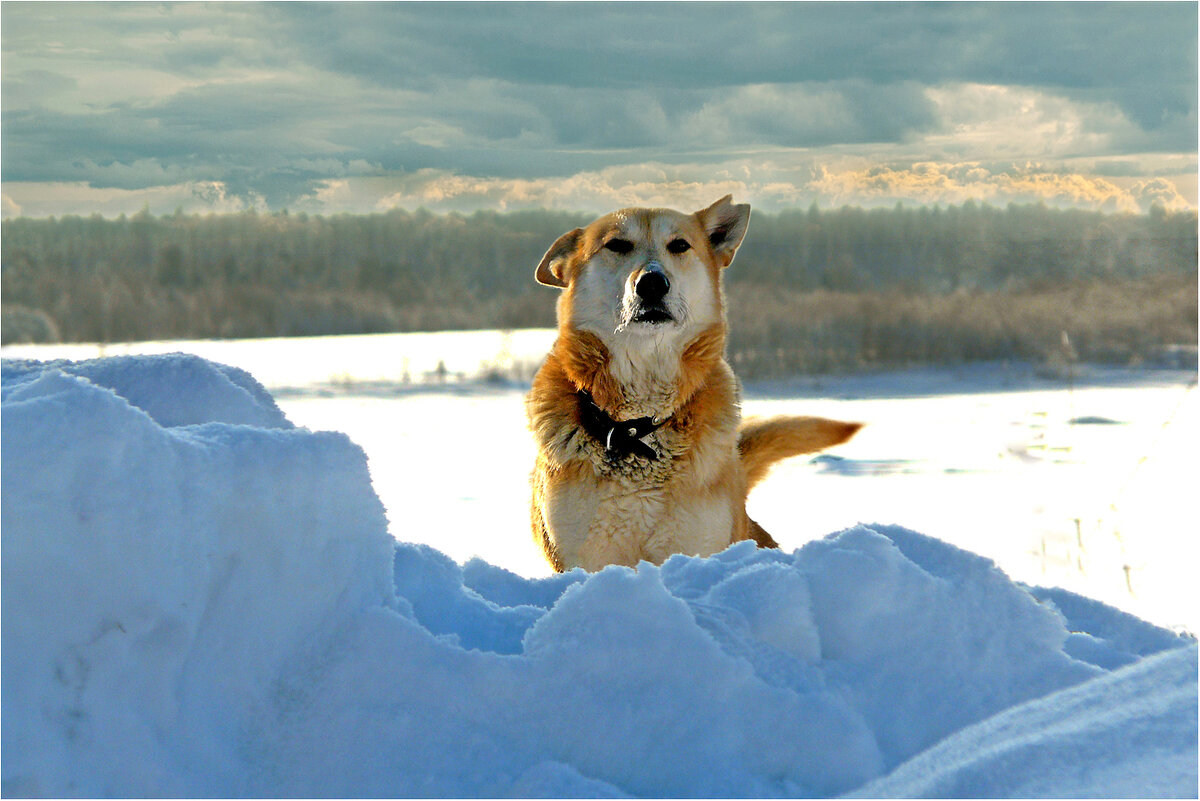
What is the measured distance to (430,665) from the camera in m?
1.56

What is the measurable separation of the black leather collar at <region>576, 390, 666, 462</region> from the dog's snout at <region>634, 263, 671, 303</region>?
63 centimetres

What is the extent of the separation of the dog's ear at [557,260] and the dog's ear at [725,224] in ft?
2.39

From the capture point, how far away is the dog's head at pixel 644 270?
453 cm

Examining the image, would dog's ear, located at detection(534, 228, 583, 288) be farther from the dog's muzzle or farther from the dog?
the dog's muzzle

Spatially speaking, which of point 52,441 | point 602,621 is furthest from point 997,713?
point 52,441

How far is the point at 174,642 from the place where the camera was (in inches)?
56.7

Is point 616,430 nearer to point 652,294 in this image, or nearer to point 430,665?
point 652,294

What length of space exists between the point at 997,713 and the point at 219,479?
1488mm

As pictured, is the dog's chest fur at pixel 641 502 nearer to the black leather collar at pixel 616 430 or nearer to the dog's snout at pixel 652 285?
the black leather collar at pixel 616 430

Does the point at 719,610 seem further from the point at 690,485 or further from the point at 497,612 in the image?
the point at 690,485

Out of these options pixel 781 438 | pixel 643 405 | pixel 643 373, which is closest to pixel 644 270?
pixel 643 373

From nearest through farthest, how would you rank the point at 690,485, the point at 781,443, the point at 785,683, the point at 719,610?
the point at 785,683, the point at 719,610, the point at 690,485, the point at 781,443

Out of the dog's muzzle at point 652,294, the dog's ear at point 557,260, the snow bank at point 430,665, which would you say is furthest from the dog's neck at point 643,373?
the snow bank at point 430,665

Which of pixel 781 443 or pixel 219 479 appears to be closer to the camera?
pixel 219 479
